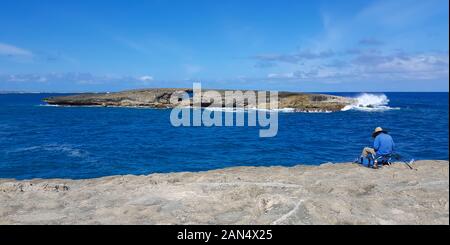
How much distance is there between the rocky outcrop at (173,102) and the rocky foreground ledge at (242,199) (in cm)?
6082

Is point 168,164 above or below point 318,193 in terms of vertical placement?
below

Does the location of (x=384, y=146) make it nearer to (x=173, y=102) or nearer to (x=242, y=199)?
(x=242, y=199)

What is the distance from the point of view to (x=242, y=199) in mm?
9383

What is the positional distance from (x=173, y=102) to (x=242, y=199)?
79671mm

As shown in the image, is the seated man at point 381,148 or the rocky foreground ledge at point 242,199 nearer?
the rocky foreground ledge at point 242,199

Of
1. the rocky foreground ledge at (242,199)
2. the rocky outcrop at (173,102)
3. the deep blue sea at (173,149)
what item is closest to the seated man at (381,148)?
the rocky foreground ledge at (242,199)

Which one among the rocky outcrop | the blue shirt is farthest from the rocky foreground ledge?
the rocky outcrop

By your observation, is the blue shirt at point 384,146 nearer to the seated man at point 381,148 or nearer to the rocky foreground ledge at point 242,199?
the seated man at point 381,148

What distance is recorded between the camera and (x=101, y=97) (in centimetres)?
9569

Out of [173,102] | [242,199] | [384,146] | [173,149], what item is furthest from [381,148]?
[173,102]

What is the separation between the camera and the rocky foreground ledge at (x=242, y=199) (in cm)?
805
